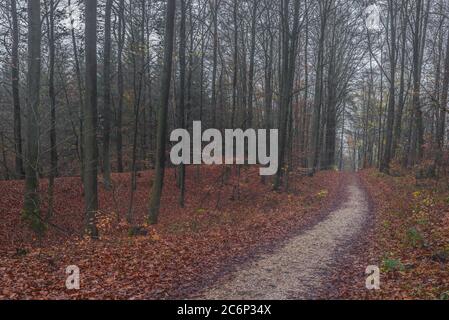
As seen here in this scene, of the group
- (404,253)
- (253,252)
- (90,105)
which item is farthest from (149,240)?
(404,253)

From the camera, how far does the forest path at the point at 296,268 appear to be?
6.70m

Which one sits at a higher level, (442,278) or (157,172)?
(157,172)

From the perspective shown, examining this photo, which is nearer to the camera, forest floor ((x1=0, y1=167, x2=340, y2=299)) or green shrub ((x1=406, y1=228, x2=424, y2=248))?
forest floor ((x1=0, y1=167, x2=340, y2=299))

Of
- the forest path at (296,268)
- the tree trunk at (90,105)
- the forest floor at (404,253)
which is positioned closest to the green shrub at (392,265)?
the forest floor at (404,253)

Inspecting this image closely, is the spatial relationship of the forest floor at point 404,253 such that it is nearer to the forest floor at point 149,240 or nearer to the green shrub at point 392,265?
the green shrub at point 392,265

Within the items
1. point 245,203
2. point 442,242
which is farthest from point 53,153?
point 442,242

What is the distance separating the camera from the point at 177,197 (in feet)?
68.2

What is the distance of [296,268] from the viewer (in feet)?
26.4

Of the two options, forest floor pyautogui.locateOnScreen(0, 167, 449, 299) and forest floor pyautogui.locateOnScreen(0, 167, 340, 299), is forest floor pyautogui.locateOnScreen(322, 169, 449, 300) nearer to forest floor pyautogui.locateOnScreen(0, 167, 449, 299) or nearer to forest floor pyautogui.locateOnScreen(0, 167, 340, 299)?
forest floor pyautogui.locateOnScreen(0, 167, 449, 299)

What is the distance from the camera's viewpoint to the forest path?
670 centimetres

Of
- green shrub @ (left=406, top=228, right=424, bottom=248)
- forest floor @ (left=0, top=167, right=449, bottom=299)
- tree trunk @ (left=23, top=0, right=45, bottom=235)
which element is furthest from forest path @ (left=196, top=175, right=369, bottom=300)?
tree trunk @ (left=23, top=0, right=45, bottom=235)

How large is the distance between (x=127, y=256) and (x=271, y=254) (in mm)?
3464

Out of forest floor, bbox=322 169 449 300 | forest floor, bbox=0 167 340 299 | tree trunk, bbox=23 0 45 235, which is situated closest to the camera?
forest floor, bbox=322 169 449 300
